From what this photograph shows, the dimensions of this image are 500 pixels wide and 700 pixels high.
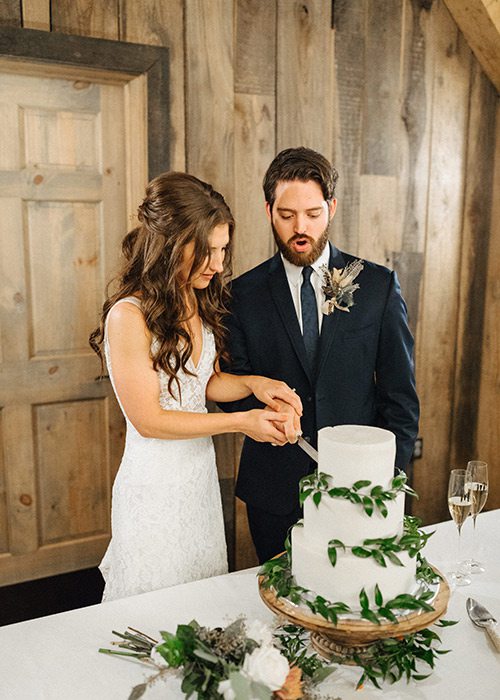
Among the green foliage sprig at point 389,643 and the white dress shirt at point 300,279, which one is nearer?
the green foliage sprig at point 389,643

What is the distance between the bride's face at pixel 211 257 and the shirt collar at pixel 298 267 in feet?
1.24

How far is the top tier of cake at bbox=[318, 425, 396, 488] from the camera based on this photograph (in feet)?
3.79

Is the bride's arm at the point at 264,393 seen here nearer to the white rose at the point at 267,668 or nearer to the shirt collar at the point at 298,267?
the shirt collar at the point at 298,267

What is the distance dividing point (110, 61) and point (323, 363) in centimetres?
141

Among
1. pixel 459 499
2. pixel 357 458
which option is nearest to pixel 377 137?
pixel 459 499

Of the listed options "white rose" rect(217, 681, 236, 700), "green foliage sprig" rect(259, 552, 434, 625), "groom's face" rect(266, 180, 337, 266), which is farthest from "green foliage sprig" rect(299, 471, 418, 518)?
"groom's face" rect(266, 180, 337, 266)

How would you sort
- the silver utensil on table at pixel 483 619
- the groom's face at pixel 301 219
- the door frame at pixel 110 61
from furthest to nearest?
1. the door frame at pixel 110 61
2. the groom's face at pixel 301 219
3. the silver utensil on table at pixel 483 619

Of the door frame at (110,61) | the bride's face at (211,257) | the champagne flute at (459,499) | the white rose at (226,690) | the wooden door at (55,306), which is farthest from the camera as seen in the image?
the wooden door at (55,306)

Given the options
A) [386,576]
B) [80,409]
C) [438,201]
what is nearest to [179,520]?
[386,576]

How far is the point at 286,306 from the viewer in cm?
209

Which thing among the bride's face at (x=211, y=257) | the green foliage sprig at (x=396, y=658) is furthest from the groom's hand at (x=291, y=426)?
the green foliage sprig at (x=396, y=658)

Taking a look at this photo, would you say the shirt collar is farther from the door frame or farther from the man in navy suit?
the door frame

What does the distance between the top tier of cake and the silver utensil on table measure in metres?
0.36

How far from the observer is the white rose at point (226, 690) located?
2.94ft
